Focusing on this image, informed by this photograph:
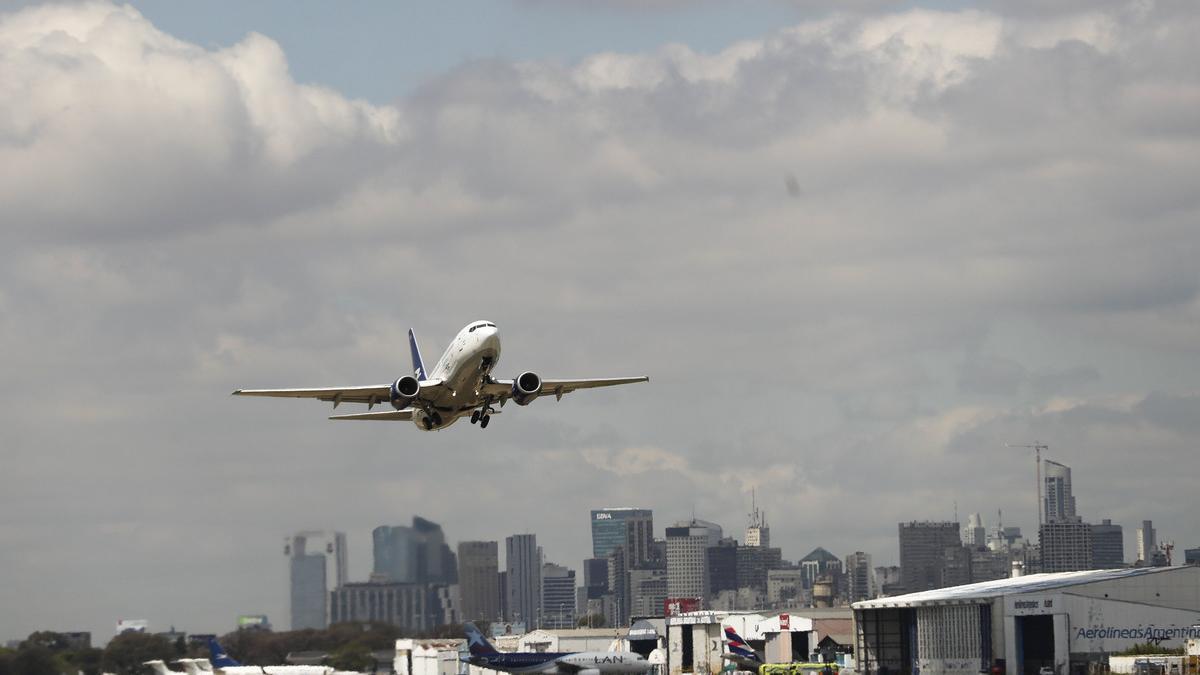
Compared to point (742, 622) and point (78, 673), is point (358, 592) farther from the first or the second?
point (742, 622)

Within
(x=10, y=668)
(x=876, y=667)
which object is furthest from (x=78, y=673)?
(x=876, y=667)

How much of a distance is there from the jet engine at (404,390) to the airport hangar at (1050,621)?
54.6 meters

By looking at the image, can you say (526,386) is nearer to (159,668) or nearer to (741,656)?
(159,668)

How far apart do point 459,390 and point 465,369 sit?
9.39 ft

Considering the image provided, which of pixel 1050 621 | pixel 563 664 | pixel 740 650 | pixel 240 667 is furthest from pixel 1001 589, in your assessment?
pixel 240 667

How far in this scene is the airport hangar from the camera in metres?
113

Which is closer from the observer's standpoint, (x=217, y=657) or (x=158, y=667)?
(x=158, y=667)

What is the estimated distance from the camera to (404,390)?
78.2 metres

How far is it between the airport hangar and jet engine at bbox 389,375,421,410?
54614 mm

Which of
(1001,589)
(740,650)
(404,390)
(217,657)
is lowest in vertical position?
(740,650)

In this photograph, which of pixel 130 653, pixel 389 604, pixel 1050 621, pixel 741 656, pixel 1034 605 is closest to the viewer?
pixel 389 604

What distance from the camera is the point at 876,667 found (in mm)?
127438

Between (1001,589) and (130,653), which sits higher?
(1001,589)

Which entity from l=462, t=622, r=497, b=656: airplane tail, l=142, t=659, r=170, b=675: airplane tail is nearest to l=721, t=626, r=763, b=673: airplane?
l=462, t=622, r=497, b=656: airplane tail
